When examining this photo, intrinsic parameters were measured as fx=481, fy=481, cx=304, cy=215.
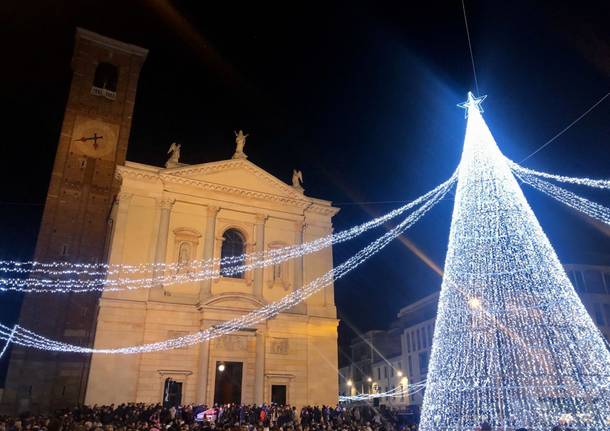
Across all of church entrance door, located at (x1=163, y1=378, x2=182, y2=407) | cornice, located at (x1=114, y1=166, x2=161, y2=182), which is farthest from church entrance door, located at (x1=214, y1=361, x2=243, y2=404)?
cornice, located at (x1=114, y1=166, x2=161, y2=182)

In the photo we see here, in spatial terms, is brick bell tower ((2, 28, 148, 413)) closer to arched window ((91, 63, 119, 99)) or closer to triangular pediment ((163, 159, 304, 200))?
arched window ((91, 63, 119, 99))

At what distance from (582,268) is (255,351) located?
98.8ft

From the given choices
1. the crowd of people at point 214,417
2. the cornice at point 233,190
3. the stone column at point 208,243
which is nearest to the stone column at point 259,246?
the cornice at point 233,190

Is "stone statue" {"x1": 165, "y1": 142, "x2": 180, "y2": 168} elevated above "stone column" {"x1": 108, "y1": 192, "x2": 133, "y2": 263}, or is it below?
above

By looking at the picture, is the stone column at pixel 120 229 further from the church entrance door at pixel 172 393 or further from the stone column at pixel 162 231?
the church entrance door at pixel 172 393

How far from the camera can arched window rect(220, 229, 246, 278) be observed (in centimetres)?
2631

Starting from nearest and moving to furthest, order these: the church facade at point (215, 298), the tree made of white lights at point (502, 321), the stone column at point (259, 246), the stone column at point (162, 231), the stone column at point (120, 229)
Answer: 1. the tree made of white lights at point (502, 321)
2. the church facade at point (215, 298)
3. the stone column at point (120, 229)
4. the stone column at point (162, 231)
5. the stone column at point (259, 246)

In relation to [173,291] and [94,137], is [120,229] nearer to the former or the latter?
[173,291]

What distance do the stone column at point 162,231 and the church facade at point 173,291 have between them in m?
0.06

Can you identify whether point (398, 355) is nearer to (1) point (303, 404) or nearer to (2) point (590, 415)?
(1) point (303, 404)

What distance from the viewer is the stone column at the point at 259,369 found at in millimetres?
23859

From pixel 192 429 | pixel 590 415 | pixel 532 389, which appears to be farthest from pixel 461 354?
pixel 192 429

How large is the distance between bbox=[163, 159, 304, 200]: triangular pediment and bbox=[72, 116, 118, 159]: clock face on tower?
30.0 feet

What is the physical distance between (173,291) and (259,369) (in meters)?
5.90
